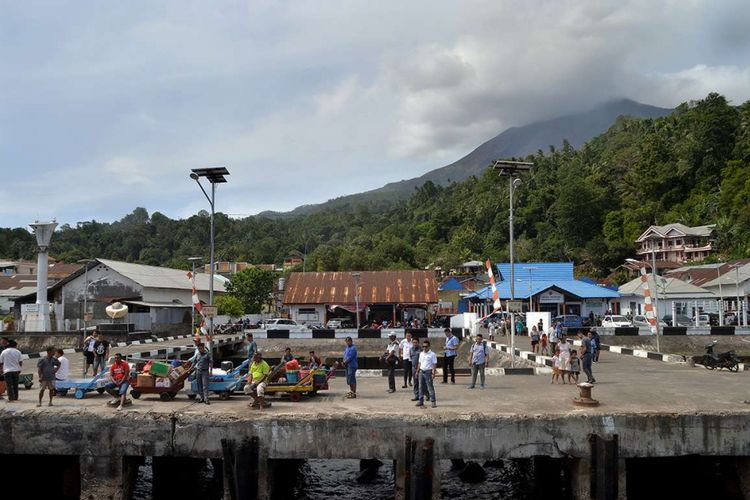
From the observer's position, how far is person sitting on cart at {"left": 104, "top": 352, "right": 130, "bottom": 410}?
1404 centimetres

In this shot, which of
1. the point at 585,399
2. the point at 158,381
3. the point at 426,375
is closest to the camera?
the point at 585,399

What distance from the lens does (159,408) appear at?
14.0 m

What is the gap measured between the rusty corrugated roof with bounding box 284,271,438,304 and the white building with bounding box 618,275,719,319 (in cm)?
1872

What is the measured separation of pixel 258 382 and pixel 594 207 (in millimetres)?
91808

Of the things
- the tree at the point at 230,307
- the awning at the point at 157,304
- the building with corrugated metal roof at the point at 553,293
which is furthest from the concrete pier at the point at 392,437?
the tree at the point at 230,307

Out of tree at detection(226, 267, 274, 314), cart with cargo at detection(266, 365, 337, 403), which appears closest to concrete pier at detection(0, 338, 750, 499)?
cart with cargo at detection(266, 365, 337, 403)

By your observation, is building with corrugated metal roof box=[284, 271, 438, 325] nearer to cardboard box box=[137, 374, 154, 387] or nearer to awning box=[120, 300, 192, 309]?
awning box=[120, 300, 192, 309]

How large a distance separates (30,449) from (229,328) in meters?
41.8

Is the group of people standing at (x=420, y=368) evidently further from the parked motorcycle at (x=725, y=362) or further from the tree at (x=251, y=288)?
the tree at (x=251, y=288)

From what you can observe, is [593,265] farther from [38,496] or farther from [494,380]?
[38,496]

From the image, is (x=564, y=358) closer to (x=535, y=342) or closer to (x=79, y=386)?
(x=535, y=342)

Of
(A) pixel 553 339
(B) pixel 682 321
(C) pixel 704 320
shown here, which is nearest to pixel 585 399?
(A) pixel 553 339

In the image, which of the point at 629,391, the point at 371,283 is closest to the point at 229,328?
the point at 371,283

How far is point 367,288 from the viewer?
54.9 m
